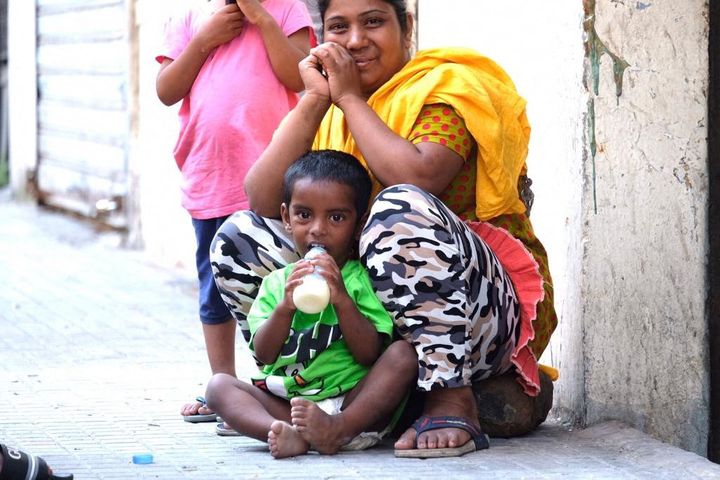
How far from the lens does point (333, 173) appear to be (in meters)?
3.44

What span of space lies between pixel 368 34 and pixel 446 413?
109cm

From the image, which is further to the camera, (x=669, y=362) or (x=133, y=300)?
(x=133, y=300)

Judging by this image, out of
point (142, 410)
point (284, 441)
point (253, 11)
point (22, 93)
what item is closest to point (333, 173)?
point (284, 441)

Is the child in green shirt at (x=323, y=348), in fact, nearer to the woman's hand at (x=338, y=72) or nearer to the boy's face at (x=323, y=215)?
the boy's face at (x=323, y=215)

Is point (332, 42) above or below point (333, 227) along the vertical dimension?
above

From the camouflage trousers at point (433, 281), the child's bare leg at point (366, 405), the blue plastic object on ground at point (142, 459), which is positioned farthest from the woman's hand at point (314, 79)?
the blue plastic object on ground at point (142, 459)

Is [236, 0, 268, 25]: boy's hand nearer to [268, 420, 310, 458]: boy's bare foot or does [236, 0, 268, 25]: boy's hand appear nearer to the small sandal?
[268, 420, 310, 458]: boy's bare foot

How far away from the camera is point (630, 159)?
12.4 ft

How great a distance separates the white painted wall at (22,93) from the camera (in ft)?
37.2

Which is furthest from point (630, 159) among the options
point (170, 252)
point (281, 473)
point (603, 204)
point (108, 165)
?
point (108, 165)

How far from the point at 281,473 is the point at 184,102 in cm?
163

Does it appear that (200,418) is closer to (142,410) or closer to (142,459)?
(142,410)

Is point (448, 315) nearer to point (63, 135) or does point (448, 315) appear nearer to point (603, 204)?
point (603, 204)

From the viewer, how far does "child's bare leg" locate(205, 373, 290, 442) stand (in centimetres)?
335
